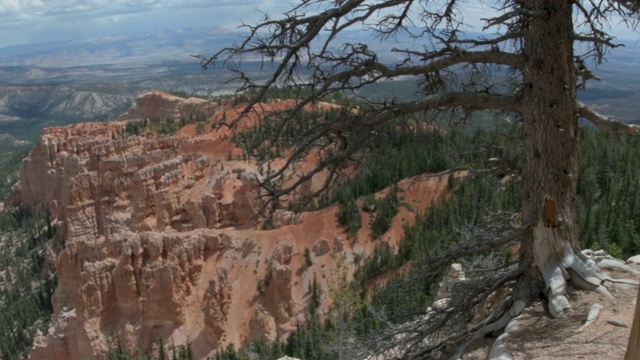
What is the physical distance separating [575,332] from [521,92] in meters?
2.21

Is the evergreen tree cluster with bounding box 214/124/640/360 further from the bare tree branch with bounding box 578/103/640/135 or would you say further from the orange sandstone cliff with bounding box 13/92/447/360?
the bare tree branch with bounding box 578/103/640/135

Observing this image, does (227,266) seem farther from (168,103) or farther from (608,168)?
(168,103)

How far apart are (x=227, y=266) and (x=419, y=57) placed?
80.6 ft

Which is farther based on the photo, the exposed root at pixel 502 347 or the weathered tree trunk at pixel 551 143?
the weathered tree trunk at pixel 551 143

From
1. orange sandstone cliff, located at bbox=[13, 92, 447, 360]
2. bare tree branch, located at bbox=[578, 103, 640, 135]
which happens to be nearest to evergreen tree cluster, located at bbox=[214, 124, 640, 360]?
orange sandstone cliff, located at bbox=[13, 92, 447, 360]

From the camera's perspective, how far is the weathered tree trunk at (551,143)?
4766mm

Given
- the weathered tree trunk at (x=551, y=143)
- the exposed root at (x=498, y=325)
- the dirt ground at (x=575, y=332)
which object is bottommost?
the exposed root at (x=498, y=325)

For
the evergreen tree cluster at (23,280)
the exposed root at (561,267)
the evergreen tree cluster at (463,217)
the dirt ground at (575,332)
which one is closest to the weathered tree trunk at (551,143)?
the exposed root at (561,267)

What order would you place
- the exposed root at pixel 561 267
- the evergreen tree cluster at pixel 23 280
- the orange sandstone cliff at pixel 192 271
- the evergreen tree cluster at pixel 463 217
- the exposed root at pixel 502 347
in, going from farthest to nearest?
1. the evergreen tree cluster at pixel 23 280
2. the orange sandstone cliff at pixel 192 271
3. the evergreen tree cluster at pixel 463 217
4. the exposed root at pixel 561 267
5. the exposed root at pixel 502 347

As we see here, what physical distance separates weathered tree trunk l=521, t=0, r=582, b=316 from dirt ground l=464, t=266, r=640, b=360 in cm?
17

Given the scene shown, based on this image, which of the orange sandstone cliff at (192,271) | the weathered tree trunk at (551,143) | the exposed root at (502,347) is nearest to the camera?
the exposed root at (502,347)

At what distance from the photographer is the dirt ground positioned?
4.30 m

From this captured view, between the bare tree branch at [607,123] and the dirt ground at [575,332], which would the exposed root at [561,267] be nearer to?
the dirt ground at [575,332]

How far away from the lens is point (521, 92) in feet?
16.5
